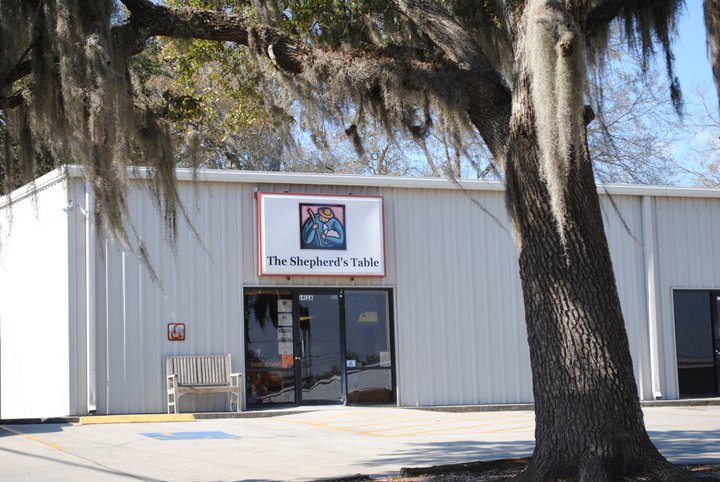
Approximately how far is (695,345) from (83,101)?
1669 centimetres

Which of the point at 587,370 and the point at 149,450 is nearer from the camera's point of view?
the point at 587,370

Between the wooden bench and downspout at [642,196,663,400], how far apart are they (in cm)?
869

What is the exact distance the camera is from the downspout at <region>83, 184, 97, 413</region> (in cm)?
1612

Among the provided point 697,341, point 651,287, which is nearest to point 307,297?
point 651,287

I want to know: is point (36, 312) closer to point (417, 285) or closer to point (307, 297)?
point (307, 297)

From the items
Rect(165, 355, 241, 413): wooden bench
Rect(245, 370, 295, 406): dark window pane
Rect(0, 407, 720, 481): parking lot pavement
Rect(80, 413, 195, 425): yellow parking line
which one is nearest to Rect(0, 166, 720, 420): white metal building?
Rect(245, 370, 295, 406): dark window pane

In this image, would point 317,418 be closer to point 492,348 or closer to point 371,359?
point 371,359

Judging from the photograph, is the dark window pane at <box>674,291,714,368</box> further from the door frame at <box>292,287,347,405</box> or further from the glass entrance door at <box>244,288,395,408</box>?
the door frame at <box>292,287,347,405</box>

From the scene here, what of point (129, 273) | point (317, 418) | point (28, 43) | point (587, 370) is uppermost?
point (28, 43)

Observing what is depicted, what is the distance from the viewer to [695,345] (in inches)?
802

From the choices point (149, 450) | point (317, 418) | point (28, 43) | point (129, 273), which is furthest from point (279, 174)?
point (28, 43)

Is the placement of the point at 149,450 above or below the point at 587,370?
below

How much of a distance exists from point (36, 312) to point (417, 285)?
7.20 m

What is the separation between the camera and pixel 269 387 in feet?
58.6
